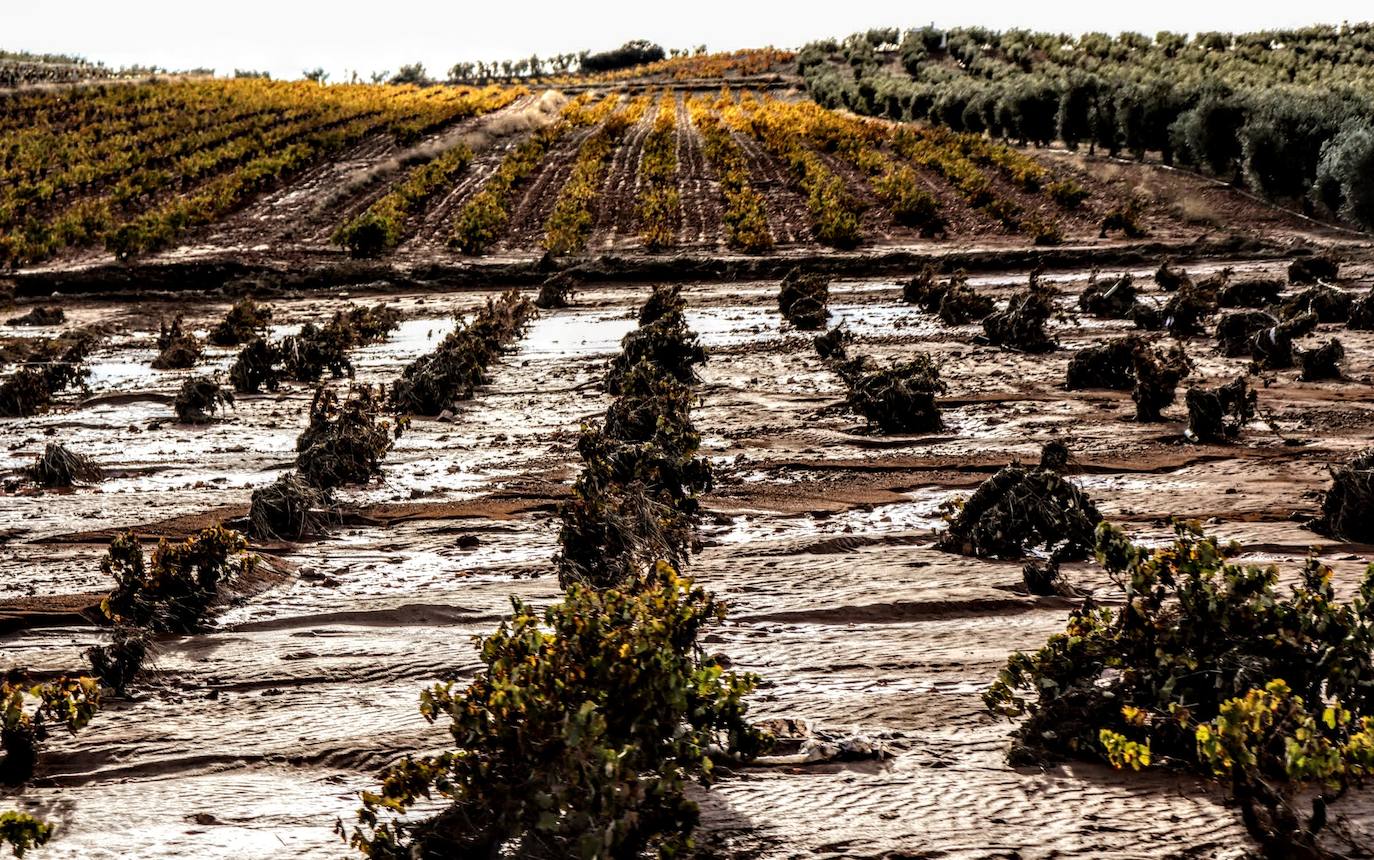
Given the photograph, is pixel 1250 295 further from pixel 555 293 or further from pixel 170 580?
pixel 170 580

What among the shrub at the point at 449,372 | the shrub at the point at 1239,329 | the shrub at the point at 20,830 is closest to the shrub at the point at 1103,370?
the shrub at the point at 1239,329

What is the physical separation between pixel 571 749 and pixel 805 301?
41.2 feet

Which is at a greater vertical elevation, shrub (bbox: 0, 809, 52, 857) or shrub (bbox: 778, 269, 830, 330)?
shrub (bbox: 778, 269, 830, 330)

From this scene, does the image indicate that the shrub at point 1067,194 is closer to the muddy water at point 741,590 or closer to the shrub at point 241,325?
the muddy water at point 741,590

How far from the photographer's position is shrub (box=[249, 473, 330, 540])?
25.2 feet

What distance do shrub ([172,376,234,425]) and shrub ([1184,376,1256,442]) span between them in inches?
368

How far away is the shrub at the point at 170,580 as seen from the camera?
610 cm

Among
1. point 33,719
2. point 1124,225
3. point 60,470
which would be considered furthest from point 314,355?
point 1124,225

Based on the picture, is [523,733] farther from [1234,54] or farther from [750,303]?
[1234,54]

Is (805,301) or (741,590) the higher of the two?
(805,301)

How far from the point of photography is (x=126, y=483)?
925 centimetres

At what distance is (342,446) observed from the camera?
8.90 meters

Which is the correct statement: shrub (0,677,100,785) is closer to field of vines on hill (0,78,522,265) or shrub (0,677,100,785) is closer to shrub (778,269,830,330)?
shrub (778,269,830,330)

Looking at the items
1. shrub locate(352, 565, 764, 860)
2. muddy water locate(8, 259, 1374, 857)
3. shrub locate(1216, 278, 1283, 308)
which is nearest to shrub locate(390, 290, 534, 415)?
muddy water locate(8, 259, 1374, 857)
